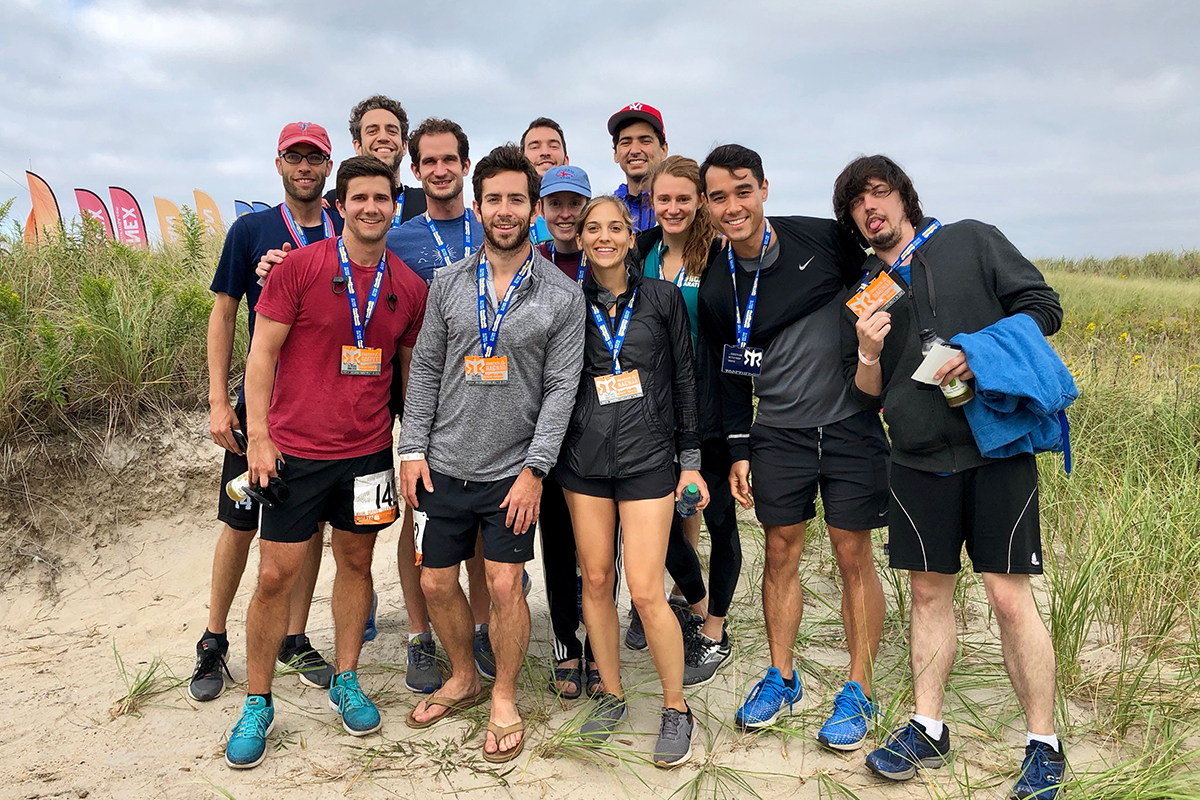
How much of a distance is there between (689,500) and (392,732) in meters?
1.74

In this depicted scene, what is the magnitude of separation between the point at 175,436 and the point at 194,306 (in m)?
1.13

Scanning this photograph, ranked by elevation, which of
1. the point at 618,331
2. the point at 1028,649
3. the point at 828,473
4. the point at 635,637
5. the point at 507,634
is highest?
the point at 618,331

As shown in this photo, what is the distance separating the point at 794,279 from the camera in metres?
3.40

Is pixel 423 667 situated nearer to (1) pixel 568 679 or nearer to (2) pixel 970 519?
(1) pixel 568 679

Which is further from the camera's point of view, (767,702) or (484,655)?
(484,655)

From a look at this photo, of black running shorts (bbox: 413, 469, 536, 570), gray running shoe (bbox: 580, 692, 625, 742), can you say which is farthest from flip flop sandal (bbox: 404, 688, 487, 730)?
black running shorts (bbox: 413, 469, 536, 570)

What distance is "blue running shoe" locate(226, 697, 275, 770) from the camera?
3.22 metres

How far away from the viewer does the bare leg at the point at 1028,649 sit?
9.34ft

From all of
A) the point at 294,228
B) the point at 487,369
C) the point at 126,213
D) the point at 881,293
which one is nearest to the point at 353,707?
the point at 487,369

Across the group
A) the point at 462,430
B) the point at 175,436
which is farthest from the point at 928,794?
the point at 175,436

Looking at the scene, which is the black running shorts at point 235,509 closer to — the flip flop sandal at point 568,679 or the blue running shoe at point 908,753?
the flip flop sandal at point 568,679

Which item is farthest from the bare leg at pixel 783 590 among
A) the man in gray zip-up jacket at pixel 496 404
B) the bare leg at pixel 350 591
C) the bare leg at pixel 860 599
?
the bare leg at pixel 350 591

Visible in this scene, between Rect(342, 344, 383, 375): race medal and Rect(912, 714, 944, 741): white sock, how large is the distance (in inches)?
108

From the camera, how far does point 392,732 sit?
11.4ft
